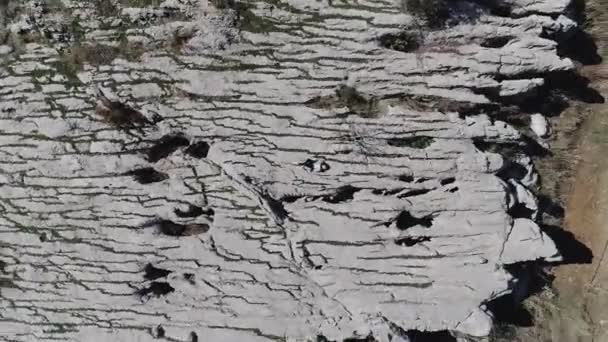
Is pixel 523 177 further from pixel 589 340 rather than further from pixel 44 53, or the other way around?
pixel 44 53

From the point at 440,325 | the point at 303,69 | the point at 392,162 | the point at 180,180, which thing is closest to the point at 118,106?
the point at 180,180

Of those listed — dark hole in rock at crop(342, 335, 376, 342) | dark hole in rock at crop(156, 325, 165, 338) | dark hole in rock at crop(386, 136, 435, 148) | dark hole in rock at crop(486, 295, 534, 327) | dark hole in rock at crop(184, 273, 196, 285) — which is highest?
dark hole in rock at crop(386, 136, 435, 148)

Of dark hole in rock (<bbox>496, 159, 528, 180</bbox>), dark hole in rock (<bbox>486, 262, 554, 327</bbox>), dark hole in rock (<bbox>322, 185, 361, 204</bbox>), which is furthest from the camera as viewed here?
dark hole in rock (<bbox>486, 262, 554, 327</bbox>)

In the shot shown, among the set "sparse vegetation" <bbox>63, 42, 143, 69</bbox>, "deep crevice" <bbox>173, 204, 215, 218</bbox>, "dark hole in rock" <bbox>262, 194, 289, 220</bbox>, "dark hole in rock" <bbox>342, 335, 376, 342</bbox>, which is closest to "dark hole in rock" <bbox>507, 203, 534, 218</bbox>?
"dark hole in rock" <bbox>342, 335, 376, 342</bbox>

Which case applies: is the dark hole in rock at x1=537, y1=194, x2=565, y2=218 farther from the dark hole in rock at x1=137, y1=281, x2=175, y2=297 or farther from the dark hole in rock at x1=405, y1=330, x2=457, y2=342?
the dark hole in rock at x1=137, y1=281, x2=175, y2=297

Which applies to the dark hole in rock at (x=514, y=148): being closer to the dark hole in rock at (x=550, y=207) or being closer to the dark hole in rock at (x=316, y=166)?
the dark hole in rock at (x=550, y=207)

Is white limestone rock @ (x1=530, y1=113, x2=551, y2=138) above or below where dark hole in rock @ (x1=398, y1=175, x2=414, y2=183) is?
above
